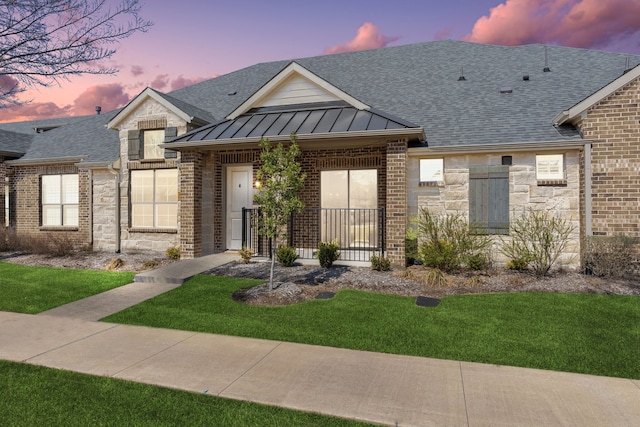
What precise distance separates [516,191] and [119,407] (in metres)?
10.2

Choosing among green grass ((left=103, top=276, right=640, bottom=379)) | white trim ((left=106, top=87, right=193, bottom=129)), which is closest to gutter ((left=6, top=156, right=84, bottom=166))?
white trim ((left=106, top=87, right=193, bottom=129))

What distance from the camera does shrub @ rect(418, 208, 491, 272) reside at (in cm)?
914

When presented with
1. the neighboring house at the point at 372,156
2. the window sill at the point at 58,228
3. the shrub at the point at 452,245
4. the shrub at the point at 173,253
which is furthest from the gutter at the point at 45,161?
the shrub at the point at 452,245

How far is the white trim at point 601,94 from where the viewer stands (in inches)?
353

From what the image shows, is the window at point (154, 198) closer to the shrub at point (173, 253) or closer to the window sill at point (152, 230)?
the window sill at point (152, 230)

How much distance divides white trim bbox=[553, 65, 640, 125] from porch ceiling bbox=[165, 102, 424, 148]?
3.82 metres

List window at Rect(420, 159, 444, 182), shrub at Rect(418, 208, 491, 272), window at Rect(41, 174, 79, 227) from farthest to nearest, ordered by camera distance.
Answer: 1. window at Rect(41, 174, 79, 227)
2. window at Rect(420, 159, 444, 182)
3. shrub at Rect(418, 208, 491, 272)

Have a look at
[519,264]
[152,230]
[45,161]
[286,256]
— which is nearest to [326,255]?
[286,256]

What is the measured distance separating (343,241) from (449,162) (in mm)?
3945

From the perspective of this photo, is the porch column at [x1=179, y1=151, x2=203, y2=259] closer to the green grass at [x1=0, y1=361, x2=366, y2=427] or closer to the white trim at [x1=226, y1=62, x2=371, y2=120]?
the white trim at [x1=226, y1=62, x2=371, y2=120]

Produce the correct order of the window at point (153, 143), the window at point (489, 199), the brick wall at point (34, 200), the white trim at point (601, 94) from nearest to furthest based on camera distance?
the white trim at point (601, 94) < the window at point (489, 199) < the window at point (153, 143) < the brick wall at point (34, 200)

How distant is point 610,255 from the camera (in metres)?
8.62

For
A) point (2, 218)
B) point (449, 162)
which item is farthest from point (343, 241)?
point (2, 218)

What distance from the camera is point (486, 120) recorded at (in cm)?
1110
